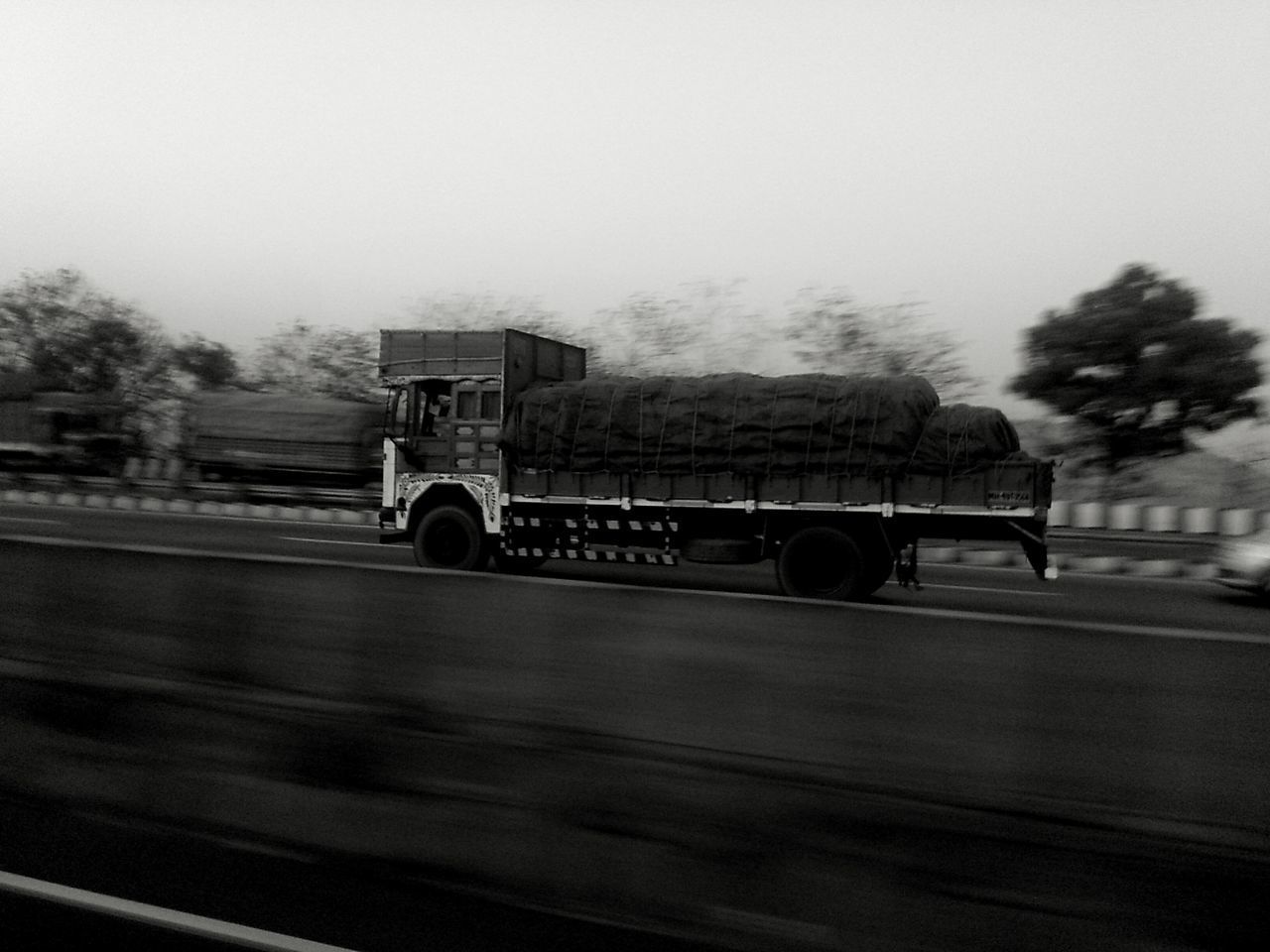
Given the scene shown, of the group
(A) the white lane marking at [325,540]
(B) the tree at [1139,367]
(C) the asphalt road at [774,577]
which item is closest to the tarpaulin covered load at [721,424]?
(C) the asphalt road at [774,577]

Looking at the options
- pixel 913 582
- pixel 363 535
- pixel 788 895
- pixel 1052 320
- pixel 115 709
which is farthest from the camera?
pixel 1052 320

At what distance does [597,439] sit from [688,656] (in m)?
11.3

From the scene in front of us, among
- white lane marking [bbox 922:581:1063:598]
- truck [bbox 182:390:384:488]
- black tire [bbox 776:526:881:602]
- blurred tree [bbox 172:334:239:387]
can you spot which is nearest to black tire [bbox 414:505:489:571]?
black tire [bbox 776:526:881:602]

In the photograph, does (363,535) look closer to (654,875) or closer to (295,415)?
(295,415)

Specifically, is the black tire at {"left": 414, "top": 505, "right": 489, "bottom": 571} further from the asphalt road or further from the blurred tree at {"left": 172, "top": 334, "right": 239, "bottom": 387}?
the blurred tree at {"left": 172, "top": 334, "right": 239, "bottom": 387}

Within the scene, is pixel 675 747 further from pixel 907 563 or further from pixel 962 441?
pixel 907 563

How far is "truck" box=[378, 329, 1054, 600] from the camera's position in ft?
47.4

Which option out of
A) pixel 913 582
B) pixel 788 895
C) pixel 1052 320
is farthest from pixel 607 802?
pixel 1052 320

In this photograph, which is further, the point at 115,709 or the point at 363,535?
→ the point at 363,535

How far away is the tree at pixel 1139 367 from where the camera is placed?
98.6ft

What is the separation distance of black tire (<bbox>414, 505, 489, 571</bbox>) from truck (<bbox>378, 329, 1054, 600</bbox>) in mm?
21

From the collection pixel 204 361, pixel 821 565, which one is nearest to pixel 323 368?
pixel 204 361

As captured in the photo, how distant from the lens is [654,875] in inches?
173

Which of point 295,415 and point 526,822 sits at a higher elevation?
point 295,415
